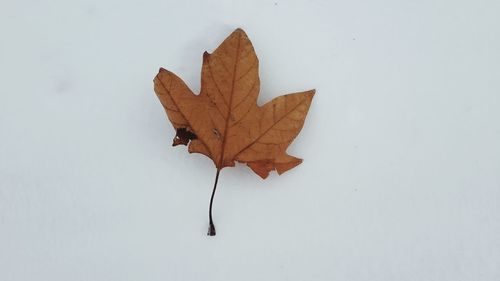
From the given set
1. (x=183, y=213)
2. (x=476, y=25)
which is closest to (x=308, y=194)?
(x=183, y=213)

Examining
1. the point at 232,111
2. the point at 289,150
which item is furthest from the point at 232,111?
the point at 289,150

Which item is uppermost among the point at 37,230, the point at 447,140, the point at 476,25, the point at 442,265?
the point at 476,25

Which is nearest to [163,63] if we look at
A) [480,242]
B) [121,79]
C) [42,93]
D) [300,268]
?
[121,79]

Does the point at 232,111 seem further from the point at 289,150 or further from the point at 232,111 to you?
the point at 289,150

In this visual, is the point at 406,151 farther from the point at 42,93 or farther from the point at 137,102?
the point at 42,93

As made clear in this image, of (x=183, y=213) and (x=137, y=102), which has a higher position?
(x=137, y=102)
